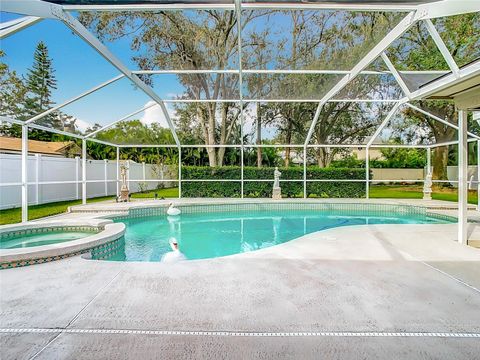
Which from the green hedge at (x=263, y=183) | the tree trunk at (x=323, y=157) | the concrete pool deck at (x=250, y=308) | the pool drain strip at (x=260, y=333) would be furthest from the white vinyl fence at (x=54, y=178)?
the tree trunk at (x=323, y=157)

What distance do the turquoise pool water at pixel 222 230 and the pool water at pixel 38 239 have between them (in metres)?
1.12

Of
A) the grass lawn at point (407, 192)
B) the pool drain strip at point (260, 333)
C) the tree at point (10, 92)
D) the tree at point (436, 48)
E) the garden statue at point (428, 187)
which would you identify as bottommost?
the pool drain strip at point (260, 333)

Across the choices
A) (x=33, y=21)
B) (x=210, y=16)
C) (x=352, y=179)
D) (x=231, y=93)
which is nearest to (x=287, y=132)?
(x=352, y=179)

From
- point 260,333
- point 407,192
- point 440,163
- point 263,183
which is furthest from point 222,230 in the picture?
point 440,163

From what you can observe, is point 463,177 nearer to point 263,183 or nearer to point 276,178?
point 276,178

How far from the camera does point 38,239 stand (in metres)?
6.30

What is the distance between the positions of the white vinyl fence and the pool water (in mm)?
1245

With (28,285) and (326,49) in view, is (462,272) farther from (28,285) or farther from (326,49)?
(326,49)

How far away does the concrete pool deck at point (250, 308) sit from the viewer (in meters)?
2.11

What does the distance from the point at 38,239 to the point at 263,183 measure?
944cm

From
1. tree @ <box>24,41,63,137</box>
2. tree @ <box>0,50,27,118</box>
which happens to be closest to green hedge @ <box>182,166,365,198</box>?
tree @ <box>24,41,63,137</box>

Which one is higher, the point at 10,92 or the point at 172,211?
the point at 10,92

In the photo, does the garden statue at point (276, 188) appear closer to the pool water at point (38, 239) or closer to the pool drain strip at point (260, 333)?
the pool water at point (38, 239)

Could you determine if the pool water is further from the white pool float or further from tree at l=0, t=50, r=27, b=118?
the white pool float
